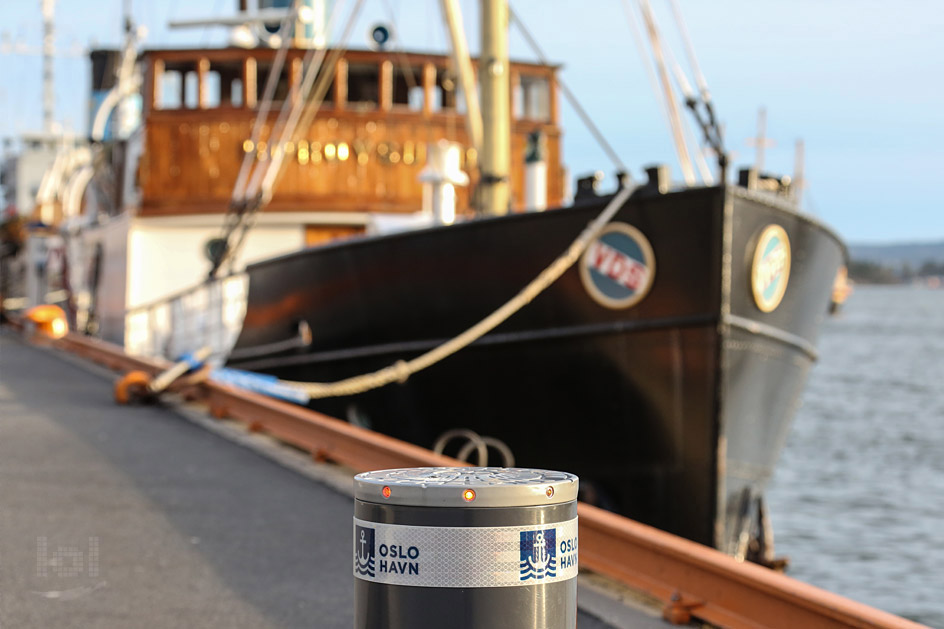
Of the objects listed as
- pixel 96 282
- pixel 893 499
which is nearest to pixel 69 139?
pixel 96 282

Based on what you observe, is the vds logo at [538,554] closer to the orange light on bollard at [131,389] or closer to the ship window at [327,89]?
the orange light on bollard at [131,389]

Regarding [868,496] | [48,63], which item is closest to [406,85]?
[868,496]

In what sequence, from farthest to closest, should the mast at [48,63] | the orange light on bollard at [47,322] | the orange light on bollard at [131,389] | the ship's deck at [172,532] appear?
the mast at [48,63] → the orange light on bollard at [47,322] → the orange light on bollard at [131,389] → the ship's deck at [172,532]

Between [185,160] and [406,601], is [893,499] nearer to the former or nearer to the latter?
[185,160]

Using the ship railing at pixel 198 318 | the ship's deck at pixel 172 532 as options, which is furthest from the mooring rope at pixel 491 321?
the ship railing at pixel 198 318

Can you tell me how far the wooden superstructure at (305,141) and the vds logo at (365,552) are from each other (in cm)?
1269

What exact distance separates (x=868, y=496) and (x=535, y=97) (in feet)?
23.9

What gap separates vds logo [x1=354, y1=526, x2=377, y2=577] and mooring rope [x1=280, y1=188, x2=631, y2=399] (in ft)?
17.6

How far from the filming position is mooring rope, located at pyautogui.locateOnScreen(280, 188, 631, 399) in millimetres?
8328

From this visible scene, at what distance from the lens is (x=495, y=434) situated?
933 cm

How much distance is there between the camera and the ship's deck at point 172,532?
16.4 ft

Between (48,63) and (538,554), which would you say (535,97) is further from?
(48,63)

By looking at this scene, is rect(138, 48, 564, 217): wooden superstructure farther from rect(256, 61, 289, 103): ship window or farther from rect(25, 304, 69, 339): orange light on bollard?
rect(25, 304, 69, 339): orange light on bollard

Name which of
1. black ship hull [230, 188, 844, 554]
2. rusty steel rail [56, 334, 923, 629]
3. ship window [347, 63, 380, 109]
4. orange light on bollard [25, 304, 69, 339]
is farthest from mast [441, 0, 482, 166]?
orange light on bollard [25, 304, 69, 339]
